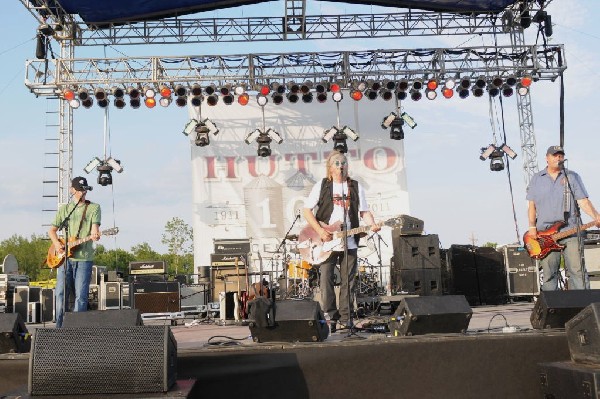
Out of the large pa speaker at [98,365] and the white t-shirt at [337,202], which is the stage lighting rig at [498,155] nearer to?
the white t-shirt at [337,202]

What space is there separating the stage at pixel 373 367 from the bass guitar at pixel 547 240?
197 centimetres

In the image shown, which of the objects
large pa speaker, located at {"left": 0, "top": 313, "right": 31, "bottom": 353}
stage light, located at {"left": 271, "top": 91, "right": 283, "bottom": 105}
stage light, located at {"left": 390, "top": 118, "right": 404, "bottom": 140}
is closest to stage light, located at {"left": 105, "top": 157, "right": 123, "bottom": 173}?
stage light, located at {"left": 271, "top": 91, "right": 283, "bottom": 105}

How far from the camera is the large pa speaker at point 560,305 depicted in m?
4.47

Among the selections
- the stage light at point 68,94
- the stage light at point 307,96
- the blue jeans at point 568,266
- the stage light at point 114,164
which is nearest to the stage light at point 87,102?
the stage light at point 68,94

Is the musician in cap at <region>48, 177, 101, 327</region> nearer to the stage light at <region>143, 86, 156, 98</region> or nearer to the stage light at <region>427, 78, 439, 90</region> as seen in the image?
the stage light at <region>143, 86, 156, 98</region>

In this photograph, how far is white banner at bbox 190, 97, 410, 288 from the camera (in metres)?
15.6

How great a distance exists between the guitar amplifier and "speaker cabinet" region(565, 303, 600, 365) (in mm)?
9927

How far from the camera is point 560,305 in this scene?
176 inches

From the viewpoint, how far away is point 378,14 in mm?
13656

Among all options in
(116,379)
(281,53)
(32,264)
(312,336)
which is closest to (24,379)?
(116,379)

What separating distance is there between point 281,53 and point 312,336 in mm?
10059

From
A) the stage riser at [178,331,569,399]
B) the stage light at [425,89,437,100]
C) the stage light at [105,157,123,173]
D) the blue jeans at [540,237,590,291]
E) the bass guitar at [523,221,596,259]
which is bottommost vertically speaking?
the stage riser at [178,331,569,399]

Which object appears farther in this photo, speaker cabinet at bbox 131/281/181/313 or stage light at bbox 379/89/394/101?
stage light at bbox 379/89/394/101

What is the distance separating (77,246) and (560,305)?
4585 millimetres
